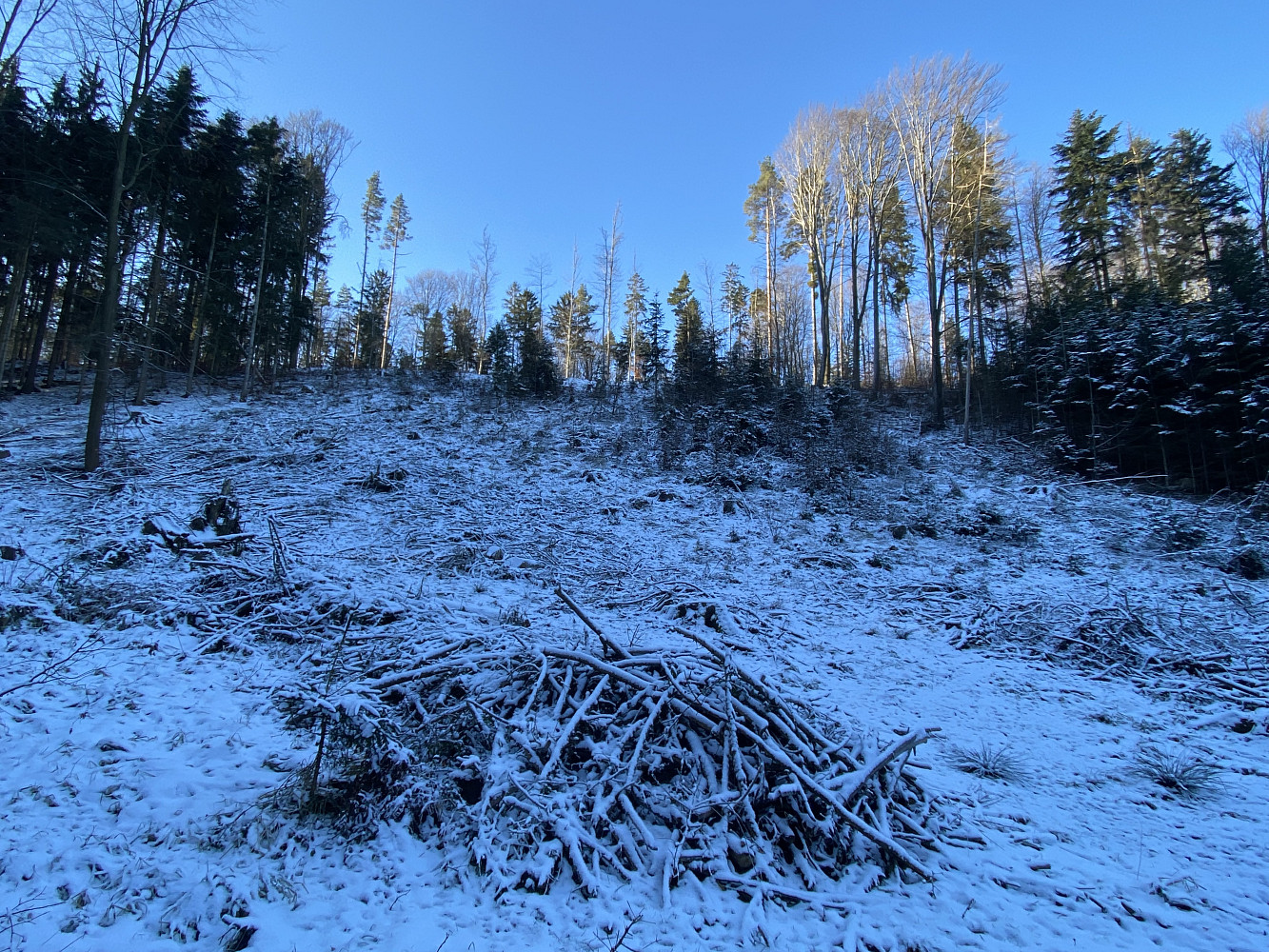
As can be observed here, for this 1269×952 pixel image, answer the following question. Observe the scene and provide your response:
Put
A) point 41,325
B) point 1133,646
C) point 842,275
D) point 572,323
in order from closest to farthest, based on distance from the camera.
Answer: point 1133,646 < point 41,325 < point 842,275 < point 572,323

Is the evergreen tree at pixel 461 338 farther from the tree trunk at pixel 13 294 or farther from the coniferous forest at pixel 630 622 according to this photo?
the tree trunk at pixel 13 294

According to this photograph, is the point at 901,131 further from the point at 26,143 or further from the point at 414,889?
the point at 26,143

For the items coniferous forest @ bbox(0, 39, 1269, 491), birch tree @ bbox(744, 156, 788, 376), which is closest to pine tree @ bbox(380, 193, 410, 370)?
coniferous forest @ bbox(0, 39, 1269, 491)

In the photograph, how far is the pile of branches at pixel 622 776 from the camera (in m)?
3.05

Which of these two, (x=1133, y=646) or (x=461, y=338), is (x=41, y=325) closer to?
(x=461, y=338)

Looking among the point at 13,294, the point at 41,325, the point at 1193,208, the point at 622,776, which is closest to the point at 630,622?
the point at 622,776

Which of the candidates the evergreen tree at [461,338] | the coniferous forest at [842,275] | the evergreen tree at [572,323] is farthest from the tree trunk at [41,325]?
the evergreen tree at [572,323]

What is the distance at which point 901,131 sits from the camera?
66.7 ft

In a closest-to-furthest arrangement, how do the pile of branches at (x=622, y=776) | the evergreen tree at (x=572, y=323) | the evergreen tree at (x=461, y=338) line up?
the pile of branches at (x=622, y=776), the evergreen tree at (x=461, y=338), the evergreen tree at (x=572, y=323)

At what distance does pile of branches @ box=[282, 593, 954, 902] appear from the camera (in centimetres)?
305

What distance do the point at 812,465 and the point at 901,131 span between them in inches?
609

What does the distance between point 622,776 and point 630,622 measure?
11.0 feet

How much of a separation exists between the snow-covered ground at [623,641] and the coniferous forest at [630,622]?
0.12 feet

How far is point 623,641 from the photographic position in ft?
19.6
